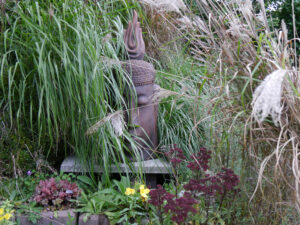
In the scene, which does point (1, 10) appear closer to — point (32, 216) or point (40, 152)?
point (40, 152)

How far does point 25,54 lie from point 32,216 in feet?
3.86

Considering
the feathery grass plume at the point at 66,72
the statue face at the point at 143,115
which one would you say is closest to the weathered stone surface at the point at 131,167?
the feathery grass plume at the point at 66,72

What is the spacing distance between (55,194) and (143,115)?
89cm

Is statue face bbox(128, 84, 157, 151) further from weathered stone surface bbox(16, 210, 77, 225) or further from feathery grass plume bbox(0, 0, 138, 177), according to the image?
weathered stone surface bbox(16, 210, 77, 225)

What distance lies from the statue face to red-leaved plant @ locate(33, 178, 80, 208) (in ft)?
2.15

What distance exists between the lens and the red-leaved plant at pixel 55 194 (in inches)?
89.2

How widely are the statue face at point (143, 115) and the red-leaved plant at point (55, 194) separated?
2.15 ft

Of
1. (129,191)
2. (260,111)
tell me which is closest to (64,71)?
(129,191)

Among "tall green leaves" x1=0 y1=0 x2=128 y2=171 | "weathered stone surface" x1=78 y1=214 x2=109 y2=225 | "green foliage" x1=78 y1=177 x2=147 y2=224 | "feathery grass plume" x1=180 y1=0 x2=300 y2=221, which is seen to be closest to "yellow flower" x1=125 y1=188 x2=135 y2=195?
"green foliage" x1=78 y1=177 x2=147 y2=224

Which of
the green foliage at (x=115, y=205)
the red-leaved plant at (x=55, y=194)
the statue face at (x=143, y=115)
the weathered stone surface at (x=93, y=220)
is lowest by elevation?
the weathered stone surface at (x=93, y=220)

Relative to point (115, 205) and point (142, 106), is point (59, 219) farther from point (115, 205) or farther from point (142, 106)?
point (142, 106)

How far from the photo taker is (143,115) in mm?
2775

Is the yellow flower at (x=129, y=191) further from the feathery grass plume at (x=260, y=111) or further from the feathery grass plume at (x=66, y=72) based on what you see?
the feathery grass plume at (x=260, y=111)

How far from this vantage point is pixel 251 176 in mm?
2092
